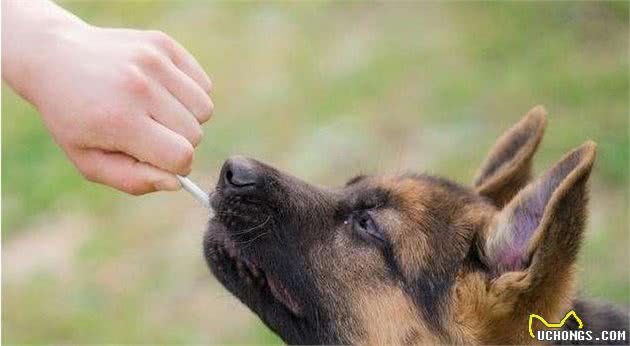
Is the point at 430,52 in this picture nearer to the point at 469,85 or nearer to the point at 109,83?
the point at 469,85

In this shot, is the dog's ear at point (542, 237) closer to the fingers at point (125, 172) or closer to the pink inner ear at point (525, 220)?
the pink inner ear at point (525, 220)

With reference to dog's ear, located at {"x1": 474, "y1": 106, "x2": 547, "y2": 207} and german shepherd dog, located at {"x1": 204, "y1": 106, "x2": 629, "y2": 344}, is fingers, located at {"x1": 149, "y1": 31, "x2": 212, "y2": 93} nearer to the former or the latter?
german shepherd dog, located at {"x1": 204, "y1": 106, "x2": 629, "y2": 344}

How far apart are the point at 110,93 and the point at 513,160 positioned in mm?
2048

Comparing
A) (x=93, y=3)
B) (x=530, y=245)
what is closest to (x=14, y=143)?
(x=93, y=3)

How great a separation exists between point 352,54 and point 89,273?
3.37 m

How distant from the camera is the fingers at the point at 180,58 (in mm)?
3812

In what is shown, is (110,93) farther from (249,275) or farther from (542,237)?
(542,237)

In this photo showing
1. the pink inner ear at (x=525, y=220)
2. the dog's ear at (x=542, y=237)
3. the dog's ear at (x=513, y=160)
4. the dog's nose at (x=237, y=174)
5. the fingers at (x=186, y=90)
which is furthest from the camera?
the dog's ear at (x=513, y=160)

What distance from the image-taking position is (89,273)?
7.13m

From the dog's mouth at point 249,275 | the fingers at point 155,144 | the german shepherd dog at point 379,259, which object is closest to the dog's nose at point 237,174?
the german shepherd dog at point 379,259

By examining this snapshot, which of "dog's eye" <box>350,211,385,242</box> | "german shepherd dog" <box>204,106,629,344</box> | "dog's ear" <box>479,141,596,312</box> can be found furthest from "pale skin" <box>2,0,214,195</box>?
"dog's ear" <box>479,141,596,312</box>

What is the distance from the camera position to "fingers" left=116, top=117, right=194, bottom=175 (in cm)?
366

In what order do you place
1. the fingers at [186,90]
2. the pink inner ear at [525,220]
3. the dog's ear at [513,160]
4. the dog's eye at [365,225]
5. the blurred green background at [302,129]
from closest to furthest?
the fingers at [186,90] < the pink inner ear at [525,220] < the dog's eye at [365,225] < the dog's ear at [513,160] < the blurred green background at [302,129]

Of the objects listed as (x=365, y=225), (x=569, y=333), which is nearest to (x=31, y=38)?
(x=365, y=225)
